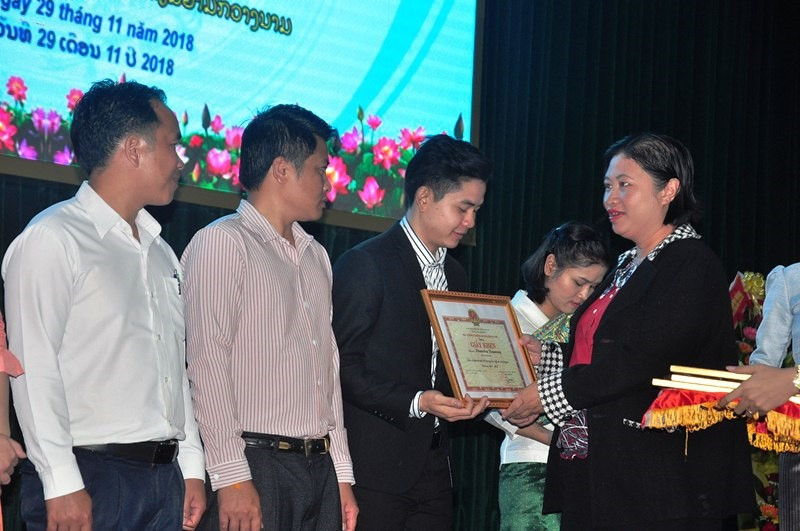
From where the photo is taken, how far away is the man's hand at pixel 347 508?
2.79 m

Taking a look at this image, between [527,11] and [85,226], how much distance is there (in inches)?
151

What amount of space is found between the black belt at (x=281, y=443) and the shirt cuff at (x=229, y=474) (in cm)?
12

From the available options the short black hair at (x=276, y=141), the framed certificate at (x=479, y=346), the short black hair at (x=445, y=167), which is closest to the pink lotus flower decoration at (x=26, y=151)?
the short black hair at (x=276, y=141)

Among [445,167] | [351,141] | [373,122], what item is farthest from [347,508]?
[373,122]

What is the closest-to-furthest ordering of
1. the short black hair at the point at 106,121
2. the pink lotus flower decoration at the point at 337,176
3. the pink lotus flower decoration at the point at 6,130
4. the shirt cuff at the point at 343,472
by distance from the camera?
the short black hair at the point at 106,121 → the shirt cuff at the point at 343,472 → the pink lotus flower decoration at the point at 6,130 → the pink lotus flower decoration at the point at 337,176

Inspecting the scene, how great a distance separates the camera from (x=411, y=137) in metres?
4.94

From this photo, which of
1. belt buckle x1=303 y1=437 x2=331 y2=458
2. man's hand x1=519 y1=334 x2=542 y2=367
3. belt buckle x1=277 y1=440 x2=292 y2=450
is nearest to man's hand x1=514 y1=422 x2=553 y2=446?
man's hand x1=519 y1=334 x2=542 y2=367

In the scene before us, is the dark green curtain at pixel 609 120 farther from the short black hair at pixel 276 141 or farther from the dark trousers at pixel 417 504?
the dark trousers at pixel 417 504

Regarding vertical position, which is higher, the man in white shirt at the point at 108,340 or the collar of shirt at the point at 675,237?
the collar of shirt at the point at 675,237

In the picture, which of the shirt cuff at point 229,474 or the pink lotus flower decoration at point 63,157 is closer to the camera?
the shirt cuff at point 229,474

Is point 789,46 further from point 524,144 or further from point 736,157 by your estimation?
point 524,144

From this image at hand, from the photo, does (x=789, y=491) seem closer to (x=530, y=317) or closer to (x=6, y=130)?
(x=530, y=317)

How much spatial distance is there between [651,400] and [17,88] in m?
2.51

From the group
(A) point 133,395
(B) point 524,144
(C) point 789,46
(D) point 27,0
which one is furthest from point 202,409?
Answer: (C) point 789,46
